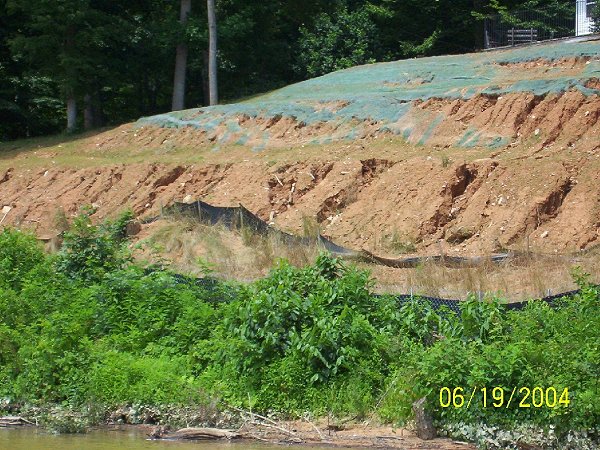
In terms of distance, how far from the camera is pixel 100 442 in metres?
12.0

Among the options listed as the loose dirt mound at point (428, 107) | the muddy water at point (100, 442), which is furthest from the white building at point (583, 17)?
the muddy water at point (100, 442)

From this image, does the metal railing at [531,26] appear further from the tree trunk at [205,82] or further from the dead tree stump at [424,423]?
the dead tree stump at [424,423]

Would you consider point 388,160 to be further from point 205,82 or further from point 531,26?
point 205,82

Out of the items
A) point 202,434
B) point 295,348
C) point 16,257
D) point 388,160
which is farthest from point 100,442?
point 388,160

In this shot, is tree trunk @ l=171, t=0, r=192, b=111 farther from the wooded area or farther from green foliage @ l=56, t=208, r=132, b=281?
green foliage @ l=56, t=208, r=132, b=281

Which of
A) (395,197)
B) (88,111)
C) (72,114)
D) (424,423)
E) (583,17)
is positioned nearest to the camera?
(424,423)

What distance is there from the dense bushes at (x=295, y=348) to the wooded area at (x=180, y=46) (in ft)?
70.2

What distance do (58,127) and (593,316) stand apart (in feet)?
106

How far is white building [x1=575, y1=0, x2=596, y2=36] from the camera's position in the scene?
121ft

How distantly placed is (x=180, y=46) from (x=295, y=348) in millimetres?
26390

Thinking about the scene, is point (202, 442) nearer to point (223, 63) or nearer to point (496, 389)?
point (496, 389)

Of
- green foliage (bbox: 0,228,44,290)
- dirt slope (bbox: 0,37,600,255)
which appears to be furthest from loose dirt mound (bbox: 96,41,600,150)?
green foliage (bbox: 0,228,44,290)

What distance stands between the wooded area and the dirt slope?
3731 millimetres

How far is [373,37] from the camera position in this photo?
41812 millimetres
